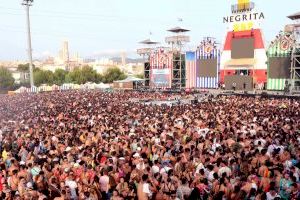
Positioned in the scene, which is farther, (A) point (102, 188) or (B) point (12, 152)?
(B) point (12, 152)

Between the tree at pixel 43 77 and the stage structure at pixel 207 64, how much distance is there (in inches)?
2108

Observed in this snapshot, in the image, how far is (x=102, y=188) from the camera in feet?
27.5

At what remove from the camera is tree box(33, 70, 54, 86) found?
8900 centimetres

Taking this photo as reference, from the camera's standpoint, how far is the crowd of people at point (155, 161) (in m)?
7.84

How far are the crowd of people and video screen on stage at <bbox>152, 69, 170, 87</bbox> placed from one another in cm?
3250

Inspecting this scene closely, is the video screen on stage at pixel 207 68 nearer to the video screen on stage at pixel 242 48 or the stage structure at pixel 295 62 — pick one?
the video screen on stage at pixel 242 48

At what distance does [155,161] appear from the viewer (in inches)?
396

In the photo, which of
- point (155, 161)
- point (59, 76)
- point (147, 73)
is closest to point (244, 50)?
point (147, 73)

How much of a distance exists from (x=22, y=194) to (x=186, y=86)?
39.8 metres

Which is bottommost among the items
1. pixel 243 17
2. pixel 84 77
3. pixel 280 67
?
pixel 84 77

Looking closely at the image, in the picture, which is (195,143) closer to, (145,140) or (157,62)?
(145,140)

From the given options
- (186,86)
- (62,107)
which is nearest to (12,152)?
(62,107)

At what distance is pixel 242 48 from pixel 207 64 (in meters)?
5.13

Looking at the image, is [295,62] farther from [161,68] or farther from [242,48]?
[161,68]
